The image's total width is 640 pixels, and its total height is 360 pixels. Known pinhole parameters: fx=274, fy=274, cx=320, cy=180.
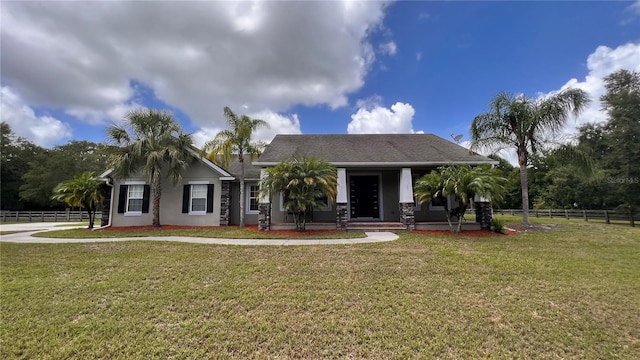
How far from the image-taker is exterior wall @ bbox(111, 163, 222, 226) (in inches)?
575

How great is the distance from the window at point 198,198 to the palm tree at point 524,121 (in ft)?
45.9

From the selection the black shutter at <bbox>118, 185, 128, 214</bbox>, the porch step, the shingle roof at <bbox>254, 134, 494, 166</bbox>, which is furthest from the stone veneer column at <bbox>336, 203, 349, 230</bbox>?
the black shutter at <bbox>118, 185, 128, 214</bbox>

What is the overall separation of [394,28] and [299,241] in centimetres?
1147

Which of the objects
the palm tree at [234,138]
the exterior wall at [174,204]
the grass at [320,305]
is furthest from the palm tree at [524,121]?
the exterior wall at [174,204]

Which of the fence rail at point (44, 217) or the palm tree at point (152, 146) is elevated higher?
the palm tree at point (152, 146)

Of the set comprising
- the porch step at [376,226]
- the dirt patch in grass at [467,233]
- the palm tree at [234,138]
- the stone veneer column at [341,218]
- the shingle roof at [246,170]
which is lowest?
the dirt patch in grass at [467,233]

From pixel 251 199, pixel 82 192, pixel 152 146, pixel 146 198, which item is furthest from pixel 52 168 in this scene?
pixel 251 199

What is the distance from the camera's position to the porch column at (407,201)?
40.4 feet

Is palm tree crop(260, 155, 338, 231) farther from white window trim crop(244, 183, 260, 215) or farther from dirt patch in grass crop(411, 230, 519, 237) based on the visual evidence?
dirt patch in grass crop(411, 230, 519, 237)

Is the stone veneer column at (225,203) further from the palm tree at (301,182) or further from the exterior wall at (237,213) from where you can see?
the palm tree at (301,182)

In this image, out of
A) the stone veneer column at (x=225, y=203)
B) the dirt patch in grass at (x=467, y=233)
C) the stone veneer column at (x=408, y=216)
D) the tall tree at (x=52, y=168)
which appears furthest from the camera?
the tall tree at (x=52, y=168)

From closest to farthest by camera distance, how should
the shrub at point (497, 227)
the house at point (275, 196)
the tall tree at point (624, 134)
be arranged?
the shrub at point (497, 227) → the house at point (275, 196) → the tall tree at point (624, 134)

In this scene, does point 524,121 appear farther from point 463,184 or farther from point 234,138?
point 234,138

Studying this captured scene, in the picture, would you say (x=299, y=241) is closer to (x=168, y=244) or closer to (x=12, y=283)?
(x=168, y=244)
